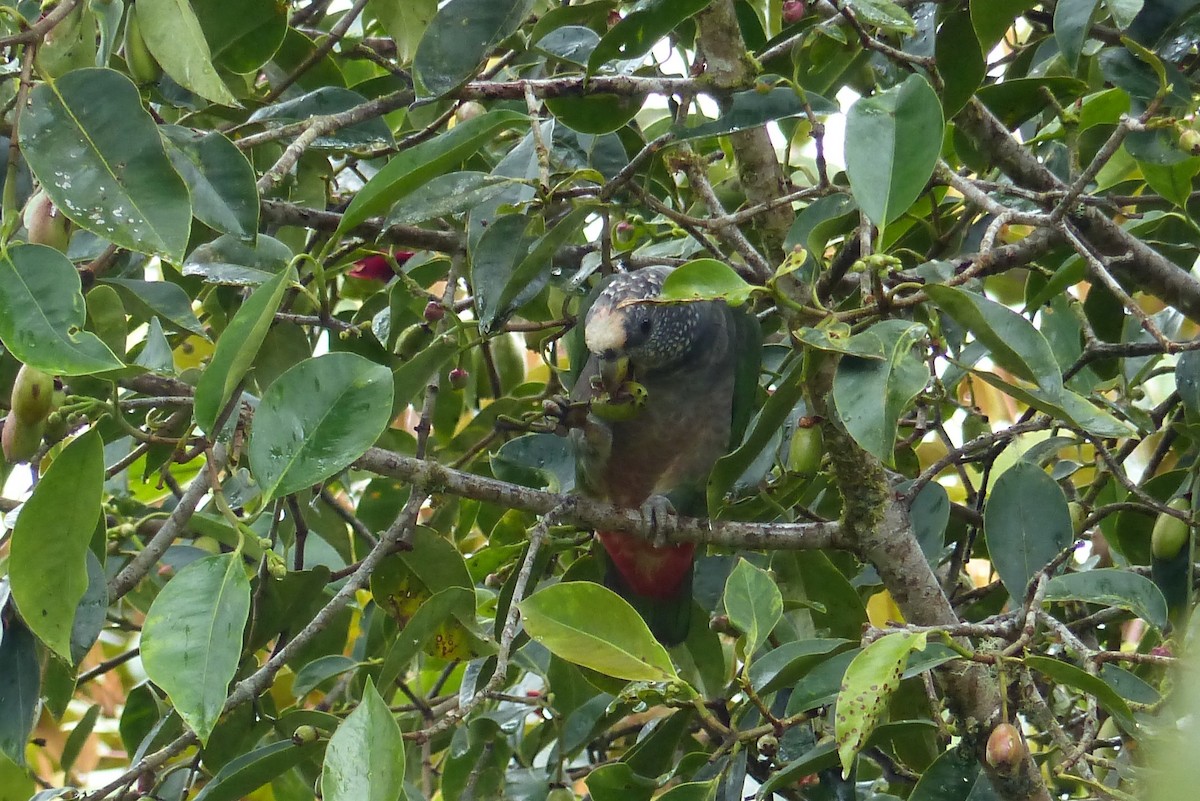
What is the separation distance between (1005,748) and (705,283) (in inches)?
21.9

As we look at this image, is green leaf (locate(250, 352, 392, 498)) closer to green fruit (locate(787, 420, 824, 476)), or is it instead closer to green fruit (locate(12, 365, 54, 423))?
green fruit (locate(12, 365, 54, 423))

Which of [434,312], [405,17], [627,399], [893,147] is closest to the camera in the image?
[893,147]

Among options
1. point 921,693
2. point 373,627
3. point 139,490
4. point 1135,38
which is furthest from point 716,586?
point 139,490

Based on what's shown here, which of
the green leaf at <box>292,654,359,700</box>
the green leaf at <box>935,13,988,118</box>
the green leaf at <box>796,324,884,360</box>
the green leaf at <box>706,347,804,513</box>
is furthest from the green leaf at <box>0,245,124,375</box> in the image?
the green leaf at <box>935,13,988,118</box>

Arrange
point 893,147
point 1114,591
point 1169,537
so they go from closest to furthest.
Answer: point 893,147 < point 1114,591 < point 1169,537

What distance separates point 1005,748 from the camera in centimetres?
112

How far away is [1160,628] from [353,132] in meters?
1.30

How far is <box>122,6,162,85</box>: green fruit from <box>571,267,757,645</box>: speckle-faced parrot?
0.84 meters

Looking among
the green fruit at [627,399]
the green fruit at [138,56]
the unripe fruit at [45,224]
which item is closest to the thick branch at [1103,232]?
the green fruit at [627,399]

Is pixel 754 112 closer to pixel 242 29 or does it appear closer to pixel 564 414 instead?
pixel 564 414

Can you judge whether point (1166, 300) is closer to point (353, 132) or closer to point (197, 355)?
point (353, 132)

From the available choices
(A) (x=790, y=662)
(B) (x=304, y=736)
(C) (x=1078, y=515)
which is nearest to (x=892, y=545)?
(A) (x=790, y=662)

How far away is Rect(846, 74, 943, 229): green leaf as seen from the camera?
1186 mm

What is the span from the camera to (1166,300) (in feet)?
5.61
